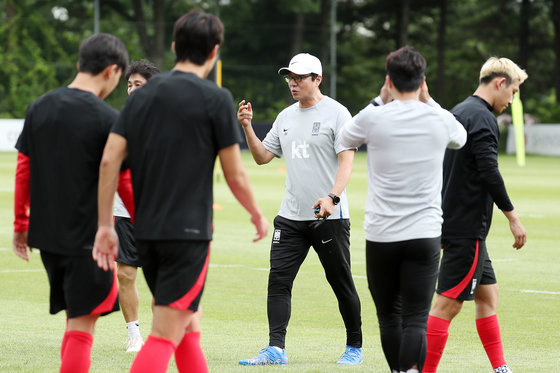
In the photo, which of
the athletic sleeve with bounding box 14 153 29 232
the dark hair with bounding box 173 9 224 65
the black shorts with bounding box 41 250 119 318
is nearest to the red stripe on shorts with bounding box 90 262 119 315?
the black shorts with bounding box 41 250 119 318

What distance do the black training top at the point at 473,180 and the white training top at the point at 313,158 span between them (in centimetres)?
121

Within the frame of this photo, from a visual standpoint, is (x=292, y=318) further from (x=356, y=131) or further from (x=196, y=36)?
(x=196, y=36)

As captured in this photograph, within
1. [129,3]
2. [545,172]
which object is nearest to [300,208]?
[545,172]

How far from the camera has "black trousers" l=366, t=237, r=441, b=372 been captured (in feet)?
17.3

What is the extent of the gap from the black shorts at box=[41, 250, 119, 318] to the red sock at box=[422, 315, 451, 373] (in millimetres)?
2080

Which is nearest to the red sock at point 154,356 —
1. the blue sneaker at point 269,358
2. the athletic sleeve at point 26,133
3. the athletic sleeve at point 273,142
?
the athletic sleeve at point 26,133

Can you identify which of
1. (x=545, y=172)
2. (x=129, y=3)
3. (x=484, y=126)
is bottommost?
(x=545, y=172)

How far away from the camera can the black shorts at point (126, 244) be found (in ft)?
23.7

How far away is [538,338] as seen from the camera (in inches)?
312

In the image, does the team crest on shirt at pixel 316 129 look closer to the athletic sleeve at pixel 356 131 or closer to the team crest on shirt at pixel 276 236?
the team crest on shirt at pixel 276 236

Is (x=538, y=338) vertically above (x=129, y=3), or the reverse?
(x=129, y=3)

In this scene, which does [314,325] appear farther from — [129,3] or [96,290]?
[129,3]

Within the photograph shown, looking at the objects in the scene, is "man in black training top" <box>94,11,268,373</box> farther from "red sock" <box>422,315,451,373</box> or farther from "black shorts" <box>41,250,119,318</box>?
"red sock" <box>422,315,451,373</box>

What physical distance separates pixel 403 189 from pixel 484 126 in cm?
106
